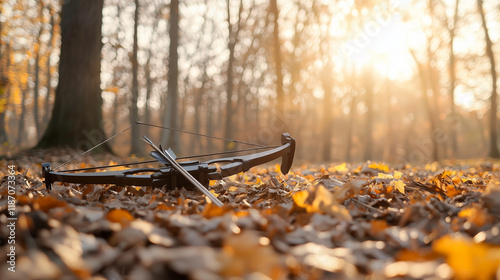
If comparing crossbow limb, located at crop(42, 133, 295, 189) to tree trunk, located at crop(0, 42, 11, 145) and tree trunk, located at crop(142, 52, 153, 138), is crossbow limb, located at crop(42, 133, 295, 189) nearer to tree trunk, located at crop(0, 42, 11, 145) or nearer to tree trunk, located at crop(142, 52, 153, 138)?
tree trunk, located at crop(0, 42, 11, 145)

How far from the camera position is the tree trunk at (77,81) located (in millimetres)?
7898

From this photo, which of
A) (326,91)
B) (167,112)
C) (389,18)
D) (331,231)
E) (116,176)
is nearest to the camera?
(331,231)

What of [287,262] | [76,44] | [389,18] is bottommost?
[287,262]

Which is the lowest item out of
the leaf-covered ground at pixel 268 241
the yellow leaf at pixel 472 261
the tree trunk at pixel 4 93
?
the leaf-covered ground at pixel 268 241

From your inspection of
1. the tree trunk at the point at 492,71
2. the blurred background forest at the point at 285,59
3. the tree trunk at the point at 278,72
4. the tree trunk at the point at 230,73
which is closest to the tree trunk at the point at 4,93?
the blurred background forest at the point at 285,59

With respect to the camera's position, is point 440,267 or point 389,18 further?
point 389,18

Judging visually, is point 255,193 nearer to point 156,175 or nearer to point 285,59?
point 156,175

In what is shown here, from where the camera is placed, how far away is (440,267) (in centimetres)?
107

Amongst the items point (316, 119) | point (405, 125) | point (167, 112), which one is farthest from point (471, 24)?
point (405, 125)

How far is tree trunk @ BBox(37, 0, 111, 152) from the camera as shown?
790 centimetres

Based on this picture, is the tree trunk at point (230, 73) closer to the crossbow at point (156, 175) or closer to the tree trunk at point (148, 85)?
the tree trunk at point (148, 85)

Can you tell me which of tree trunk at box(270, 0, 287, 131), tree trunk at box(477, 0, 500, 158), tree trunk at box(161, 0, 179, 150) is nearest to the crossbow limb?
tree trunk at box(161, 0, 179, 150)

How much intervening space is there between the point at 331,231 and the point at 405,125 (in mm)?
50533

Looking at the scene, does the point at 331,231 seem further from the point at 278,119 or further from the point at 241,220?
the point at 278,119
